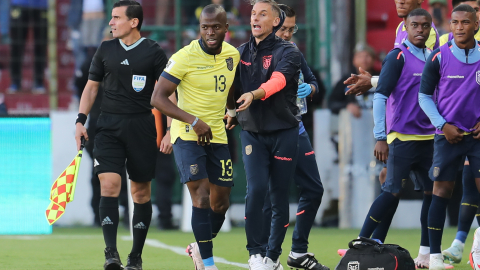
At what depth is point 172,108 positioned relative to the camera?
5.70m

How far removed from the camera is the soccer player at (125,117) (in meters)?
6.30

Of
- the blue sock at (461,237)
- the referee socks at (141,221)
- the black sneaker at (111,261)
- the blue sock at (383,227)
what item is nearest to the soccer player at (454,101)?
the blue sock at (383,227)

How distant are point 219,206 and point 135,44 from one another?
1.46 meters

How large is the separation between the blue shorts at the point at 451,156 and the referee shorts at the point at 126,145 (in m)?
2.25

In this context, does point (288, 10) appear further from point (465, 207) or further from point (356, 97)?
point (356, 97)

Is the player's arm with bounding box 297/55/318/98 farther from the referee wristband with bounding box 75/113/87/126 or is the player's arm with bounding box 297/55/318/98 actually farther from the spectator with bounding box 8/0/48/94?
the spectator with bounding box 8/0/48/94

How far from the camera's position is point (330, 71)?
40.0ft

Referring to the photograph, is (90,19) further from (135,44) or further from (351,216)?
(135,44)


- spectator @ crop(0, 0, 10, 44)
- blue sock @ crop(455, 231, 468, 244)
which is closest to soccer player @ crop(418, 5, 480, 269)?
blue sock @ crop(455, 231, 468, 244)

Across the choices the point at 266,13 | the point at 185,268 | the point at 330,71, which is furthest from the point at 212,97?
the point at 330,71

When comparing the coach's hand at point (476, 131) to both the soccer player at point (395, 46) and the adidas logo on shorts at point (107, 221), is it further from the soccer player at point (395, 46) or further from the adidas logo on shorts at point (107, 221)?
the adidas logo on shorts at point (107, 221)

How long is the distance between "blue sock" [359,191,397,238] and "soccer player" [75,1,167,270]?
181cm

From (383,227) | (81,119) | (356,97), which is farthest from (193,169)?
(356,97)

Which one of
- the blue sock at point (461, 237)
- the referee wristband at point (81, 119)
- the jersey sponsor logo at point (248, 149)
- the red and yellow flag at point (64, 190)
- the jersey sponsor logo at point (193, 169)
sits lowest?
the blue sock at point (461, 237)
